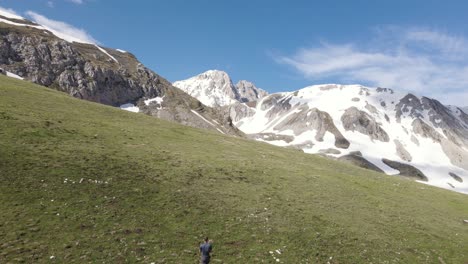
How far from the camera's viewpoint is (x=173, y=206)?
3164cm

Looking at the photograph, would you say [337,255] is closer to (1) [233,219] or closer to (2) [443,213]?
(1) [233,219]

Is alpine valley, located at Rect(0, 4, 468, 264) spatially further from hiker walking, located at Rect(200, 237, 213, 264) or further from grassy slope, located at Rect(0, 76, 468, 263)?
hiker walking, located at Rect(200, 237, 213, 264)

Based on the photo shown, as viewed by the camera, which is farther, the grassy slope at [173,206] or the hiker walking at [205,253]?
the grassy slope at [173,206]

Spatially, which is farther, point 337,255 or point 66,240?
point 337,255

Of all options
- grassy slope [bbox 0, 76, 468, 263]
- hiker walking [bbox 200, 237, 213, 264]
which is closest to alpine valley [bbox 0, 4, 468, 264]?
grassy slope [bbox 0, 76, 468, 263]

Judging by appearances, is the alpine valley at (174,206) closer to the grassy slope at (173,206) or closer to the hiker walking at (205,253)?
the grassy slope at (173,206)

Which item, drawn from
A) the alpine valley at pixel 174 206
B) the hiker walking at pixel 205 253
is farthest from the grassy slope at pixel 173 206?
the hiker walking at pixel 205 253

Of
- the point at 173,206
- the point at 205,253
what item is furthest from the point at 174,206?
the point at 205,253

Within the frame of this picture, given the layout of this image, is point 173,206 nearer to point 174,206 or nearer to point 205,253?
point 174,206

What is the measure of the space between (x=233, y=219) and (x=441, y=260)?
17114 mm

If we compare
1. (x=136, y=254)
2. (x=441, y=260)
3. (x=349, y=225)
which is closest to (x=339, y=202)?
(x=349, y=225)

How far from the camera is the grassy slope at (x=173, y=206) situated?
2470cm

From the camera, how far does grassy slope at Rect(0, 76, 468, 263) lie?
24703 millimetres

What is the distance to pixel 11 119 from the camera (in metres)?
43.1
